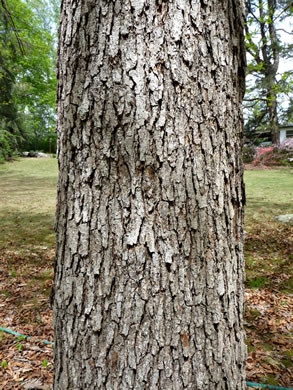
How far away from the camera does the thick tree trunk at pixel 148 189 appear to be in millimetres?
1148

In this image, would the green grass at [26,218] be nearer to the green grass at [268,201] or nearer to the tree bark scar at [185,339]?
the tree bark scar at [185,339]

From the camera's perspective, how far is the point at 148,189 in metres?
1.17

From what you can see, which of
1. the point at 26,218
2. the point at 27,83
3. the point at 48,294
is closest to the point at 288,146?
the point at 26,218

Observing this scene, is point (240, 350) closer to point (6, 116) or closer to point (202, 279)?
point (202, 279)

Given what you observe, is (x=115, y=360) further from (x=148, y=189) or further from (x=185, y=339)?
(x=148, y=189)

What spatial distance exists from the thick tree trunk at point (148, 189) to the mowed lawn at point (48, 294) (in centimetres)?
110

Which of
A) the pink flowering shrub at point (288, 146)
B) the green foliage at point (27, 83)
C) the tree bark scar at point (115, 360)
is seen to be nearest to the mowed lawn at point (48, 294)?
the tree bark scar at point (115, 360)

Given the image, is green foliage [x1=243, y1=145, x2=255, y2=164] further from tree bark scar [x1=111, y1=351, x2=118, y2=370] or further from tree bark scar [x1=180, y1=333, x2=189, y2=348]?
tree bark scar [x1=111, y1=351, x2=118, y2=370]

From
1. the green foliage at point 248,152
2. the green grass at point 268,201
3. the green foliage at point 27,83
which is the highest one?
the green foliage at point 27,83

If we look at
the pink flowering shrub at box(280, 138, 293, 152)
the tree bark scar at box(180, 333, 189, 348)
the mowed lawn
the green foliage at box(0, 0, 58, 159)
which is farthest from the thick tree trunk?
the green foliage at box(0, 0, 58, 159)

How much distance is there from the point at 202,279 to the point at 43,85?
17898 millimetres

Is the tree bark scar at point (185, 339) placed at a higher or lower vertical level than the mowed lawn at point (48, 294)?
higher

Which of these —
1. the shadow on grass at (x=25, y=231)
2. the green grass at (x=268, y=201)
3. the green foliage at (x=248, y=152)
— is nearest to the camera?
the shadow on grass at (x=25, y=231)

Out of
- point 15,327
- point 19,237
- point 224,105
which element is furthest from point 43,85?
point 224,105
